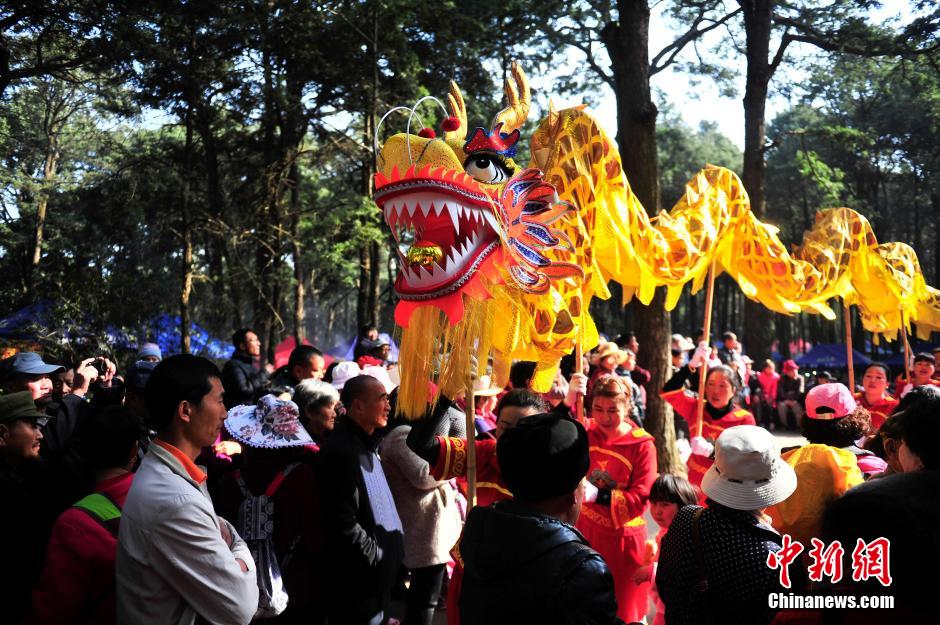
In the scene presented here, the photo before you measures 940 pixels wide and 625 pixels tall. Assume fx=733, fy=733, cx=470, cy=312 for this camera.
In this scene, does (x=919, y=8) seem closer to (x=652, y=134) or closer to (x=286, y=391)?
(x=652, y=134)

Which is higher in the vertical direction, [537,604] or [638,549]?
[537,604]

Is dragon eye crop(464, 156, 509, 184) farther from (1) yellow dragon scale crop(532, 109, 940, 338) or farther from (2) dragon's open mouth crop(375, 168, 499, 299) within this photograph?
(1) yellow dragon scale crop(532, 109, 940, 338)

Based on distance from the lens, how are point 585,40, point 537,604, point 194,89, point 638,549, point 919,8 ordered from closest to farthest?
point 537,604
point 638,549
point 919,8
point 194,89
point 585,40

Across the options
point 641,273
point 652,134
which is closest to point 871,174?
point 652,134

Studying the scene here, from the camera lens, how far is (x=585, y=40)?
16109 millimetres

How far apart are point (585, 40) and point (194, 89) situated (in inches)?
327

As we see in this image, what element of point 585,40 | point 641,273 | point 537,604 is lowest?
point 537,604

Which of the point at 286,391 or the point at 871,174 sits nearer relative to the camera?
the point at 286,391

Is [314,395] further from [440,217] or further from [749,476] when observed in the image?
[749,476]

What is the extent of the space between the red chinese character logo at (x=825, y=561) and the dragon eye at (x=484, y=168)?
1.90 m

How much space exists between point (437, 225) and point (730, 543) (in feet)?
5.44

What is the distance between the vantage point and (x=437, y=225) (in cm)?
309

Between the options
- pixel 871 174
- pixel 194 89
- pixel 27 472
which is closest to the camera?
pixel 27 472

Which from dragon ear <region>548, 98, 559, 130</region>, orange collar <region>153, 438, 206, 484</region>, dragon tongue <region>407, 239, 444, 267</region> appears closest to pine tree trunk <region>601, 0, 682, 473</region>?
dragon ear <region>548, 98, 559, 130</region>
